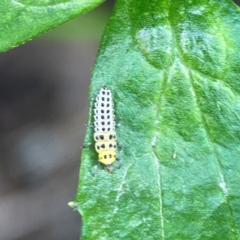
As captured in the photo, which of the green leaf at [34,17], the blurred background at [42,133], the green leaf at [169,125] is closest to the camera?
the green leaf at [34,17]

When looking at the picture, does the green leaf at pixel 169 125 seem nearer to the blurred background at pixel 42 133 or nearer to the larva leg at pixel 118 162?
the larva leg at pixel 118 162

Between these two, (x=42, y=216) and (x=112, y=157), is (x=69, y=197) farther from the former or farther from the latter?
(x=112, y=157)

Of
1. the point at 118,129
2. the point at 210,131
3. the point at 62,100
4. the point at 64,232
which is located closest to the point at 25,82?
the point at 62,100

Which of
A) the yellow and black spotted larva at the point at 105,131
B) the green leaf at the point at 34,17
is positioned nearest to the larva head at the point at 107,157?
the yellow and black spotted larva at the point at 105,131

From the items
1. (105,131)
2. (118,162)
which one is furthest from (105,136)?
(118,162)

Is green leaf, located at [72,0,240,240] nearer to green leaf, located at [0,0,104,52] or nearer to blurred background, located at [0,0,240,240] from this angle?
green leaf, located at [0,0,104,52]

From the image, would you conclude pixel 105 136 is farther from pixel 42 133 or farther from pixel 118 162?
pixel 42 133
